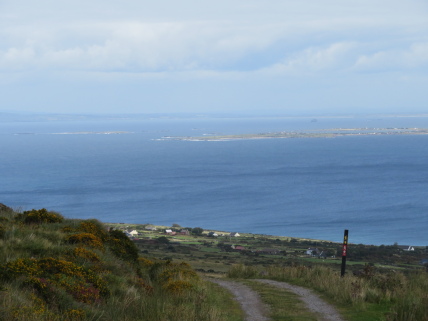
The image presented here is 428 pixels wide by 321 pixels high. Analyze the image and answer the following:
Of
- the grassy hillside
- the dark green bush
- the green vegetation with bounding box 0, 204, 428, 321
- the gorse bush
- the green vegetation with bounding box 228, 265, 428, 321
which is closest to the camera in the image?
the grassy hillside

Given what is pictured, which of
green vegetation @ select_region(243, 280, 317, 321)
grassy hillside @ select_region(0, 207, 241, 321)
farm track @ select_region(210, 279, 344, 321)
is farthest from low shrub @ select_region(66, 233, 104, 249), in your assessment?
green vegetation @ select_region(243, 280, 317, 321)

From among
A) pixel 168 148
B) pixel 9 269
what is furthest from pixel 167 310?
pixel 168 148

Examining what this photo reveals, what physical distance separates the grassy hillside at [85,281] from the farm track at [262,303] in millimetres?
289

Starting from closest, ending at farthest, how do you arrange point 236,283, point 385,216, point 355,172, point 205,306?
point 205,306, point 236,283, point 385,216, point 355,172

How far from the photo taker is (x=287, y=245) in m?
43.2

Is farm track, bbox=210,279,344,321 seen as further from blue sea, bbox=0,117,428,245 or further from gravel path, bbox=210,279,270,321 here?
blue sea, bbox=0,117,428,245

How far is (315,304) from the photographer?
415 inches

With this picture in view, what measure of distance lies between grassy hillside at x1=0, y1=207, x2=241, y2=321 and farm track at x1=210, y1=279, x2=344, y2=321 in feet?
0.95

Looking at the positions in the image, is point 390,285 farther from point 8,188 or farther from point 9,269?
point 8,188

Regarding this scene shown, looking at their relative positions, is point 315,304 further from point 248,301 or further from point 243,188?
point 243,188

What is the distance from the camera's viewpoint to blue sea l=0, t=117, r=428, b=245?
67.3 meters

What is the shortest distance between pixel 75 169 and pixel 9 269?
115m

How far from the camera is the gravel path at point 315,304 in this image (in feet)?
30.7

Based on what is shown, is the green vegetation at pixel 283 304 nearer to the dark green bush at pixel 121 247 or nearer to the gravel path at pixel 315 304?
the gravel path at pixel 315 304
